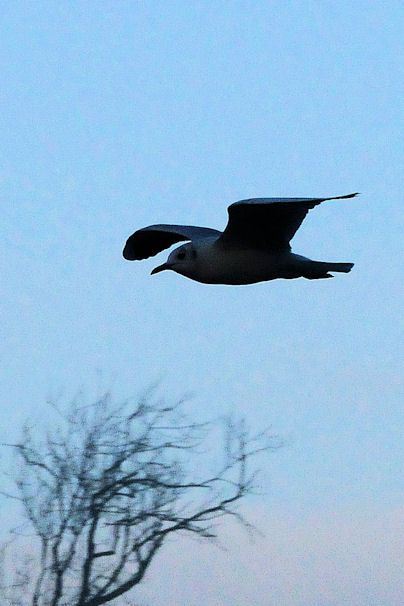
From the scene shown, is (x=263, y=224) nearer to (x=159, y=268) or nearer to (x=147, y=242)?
(x=159, y=268)

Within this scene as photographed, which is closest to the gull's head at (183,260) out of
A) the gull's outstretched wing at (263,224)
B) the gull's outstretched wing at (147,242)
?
the gull's outstretched wing at (263,224)

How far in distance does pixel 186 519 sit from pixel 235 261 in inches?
180

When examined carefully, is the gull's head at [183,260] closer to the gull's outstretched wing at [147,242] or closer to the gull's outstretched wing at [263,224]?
the gull's outstretched wing at [263,224]

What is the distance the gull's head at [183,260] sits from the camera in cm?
1588

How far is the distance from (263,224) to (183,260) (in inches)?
37.3

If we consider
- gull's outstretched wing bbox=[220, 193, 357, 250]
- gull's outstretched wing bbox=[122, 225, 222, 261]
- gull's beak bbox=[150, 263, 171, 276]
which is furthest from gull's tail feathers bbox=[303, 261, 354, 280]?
gull's outstretched wing bbox=[122, 225, 222, 261]

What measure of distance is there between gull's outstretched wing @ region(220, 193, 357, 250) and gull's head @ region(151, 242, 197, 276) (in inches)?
18.1

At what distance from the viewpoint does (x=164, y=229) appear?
1745 cm

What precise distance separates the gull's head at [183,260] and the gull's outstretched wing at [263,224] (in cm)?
46

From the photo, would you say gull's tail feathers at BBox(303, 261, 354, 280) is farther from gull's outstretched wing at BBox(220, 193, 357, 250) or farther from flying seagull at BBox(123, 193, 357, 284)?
gull's outstretched wing at BBox(220, 193, 357, 250)

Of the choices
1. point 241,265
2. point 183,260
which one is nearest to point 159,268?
point 183,260

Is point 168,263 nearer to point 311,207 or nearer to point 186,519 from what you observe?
point 311,207

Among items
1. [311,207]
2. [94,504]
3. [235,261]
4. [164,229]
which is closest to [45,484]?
[94,504]

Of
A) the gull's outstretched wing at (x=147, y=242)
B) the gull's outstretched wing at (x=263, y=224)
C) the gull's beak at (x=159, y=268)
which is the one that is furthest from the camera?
the gull's outstretched wing at (x=147, y=242)
